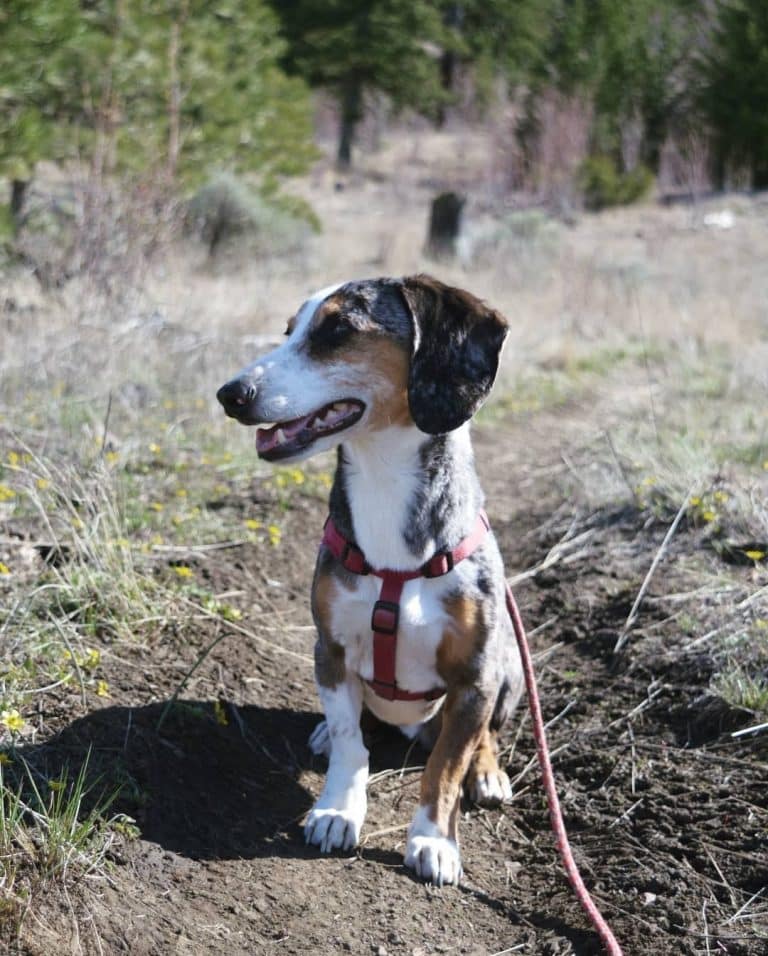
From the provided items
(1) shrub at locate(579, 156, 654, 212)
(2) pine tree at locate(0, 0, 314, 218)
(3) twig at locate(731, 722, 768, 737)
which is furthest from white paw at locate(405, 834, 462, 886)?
(1) shrub at locate(579, 156, 654, 212)

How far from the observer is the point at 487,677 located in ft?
10.5

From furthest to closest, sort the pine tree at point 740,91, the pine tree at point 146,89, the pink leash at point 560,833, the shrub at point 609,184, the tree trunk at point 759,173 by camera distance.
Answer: the tree trunk at point 759,173
the pine tree at point 740,91
the shrub at point 609,184
the pine tree at point 146,89
the pink leash at point 560,833

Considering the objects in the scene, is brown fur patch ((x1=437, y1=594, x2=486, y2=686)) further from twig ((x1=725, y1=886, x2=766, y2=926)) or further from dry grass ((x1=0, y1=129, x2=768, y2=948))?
dry grass ((x1=0, y1=129, x2=768, y2=948))

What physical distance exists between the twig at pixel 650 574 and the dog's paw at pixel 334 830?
5.11 feet

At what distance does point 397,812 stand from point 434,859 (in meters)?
0.50

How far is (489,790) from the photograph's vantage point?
3.56 m

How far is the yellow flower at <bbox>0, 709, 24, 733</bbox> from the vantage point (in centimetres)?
291

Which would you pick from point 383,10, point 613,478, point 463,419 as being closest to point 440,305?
point 463,419

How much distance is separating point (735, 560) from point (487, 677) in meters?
1.93

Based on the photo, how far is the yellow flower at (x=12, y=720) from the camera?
291cm

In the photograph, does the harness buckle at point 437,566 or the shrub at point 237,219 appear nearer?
the harness buckle at point 437,566

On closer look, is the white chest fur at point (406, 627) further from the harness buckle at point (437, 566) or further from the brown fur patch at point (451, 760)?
the brown fur patch at point (451, 760)

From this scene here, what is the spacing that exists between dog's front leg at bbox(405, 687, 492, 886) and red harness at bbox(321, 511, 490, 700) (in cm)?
22

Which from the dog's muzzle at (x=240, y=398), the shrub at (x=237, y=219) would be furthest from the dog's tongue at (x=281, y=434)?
the shrub at (x=237, y=219)
